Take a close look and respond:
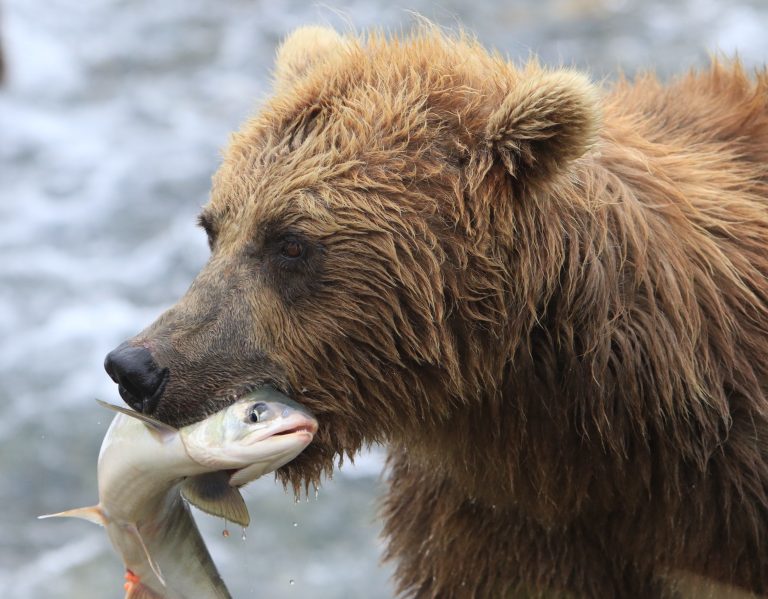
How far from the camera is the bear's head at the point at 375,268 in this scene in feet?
11.8

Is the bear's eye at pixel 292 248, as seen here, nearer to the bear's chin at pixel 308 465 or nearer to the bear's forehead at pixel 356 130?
the bear's forehead at pixel 356 130

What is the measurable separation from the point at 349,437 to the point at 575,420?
71 centimetres

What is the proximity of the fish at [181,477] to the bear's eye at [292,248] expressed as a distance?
0.41 meters

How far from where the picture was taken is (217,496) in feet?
12.0

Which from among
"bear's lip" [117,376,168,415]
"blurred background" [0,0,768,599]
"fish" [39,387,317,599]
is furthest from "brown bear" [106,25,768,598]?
"blurred background" [0,0,768,599]

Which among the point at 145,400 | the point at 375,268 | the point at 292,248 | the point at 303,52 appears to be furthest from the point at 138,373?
the point at 303,52

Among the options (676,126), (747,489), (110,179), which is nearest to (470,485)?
(747,489)

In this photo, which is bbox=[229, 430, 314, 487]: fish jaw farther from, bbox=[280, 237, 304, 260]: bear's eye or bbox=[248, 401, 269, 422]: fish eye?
bbox=[280, 237, 304, 260]: bear's eye

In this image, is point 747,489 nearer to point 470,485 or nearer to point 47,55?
point 470,485

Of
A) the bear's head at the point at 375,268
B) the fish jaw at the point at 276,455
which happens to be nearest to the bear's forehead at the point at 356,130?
the bear's head at the point at 375,268

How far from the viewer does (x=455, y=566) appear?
438 centimetres

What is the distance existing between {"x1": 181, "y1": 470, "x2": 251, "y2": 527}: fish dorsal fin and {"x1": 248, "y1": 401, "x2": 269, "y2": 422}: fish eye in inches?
10.8

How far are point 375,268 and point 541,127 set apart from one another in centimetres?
65

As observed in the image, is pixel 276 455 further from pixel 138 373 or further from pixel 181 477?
pixel 138 373
